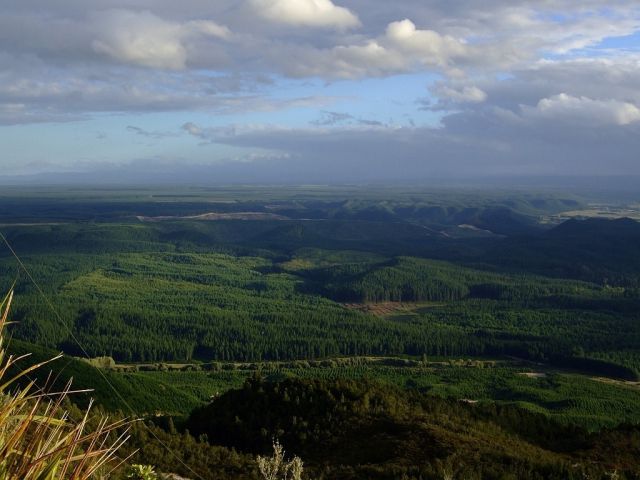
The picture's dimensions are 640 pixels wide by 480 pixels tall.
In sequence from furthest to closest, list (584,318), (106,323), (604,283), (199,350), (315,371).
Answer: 1. (604,283)
2. (584,318)
3. (106,323)
4. (199,350)
5. (315,371)

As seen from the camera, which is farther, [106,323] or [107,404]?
[106,323]

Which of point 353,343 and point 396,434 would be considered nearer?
point 396,434

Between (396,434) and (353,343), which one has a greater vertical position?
(396,434)

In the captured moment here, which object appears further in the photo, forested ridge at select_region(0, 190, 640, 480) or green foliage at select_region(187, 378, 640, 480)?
forested ridge at select_region(0, 190, 640, 480)

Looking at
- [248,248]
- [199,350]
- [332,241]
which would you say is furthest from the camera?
[332,241]

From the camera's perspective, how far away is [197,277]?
107 m

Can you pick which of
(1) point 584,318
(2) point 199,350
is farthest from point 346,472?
(1) point 584,318

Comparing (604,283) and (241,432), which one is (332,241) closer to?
(604,283)

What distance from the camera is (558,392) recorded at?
5153cm

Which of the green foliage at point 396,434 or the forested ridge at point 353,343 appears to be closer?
the green foliage at point 396,434

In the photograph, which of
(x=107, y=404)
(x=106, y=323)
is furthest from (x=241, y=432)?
(x=106, y=323)

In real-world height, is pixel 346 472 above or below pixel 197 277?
above

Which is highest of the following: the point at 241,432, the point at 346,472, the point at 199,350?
the point at 346,472

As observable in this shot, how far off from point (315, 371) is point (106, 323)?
2662cm
